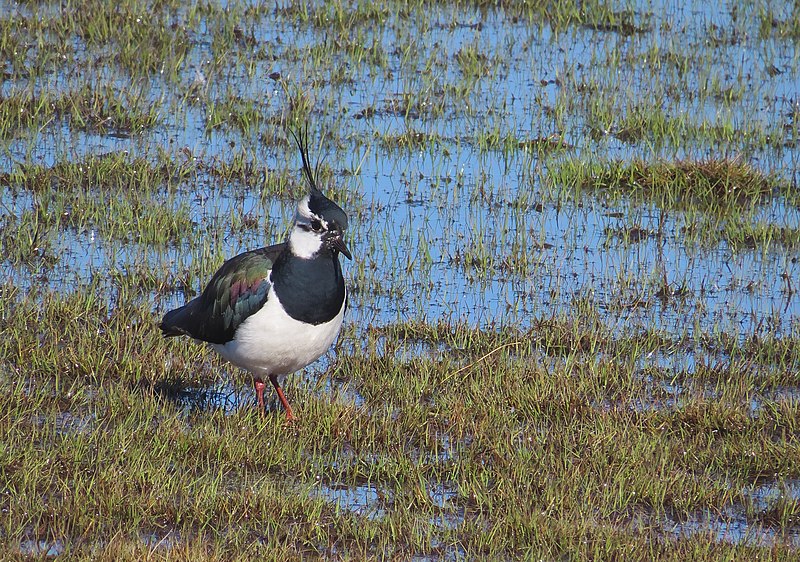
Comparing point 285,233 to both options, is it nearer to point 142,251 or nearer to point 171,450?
point 142,251

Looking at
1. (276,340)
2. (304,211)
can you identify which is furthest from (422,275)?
(276,340)

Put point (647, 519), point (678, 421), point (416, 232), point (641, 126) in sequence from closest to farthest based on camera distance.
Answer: point (647, 519) < point (678, 421) < point (416, 232) < point (641, 126)

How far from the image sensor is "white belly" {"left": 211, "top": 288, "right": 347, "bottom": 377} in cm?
543

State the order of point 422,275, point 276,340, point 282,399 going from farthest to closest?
point 422,275 < point 282,399 < point 276,340

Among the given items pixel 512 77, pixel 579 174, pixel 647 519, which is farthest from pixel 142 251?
pixel 512 77

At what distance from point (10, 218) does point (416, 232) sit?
2324 millimetres

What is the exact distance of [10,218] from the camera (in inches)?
294

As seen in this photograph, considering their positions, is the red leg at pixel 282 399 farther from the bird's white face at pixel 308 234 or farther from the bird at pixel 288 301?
the bird's white face at pixel 308 234

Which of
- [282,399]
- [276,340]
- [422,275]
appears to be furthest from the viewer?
[422,275]

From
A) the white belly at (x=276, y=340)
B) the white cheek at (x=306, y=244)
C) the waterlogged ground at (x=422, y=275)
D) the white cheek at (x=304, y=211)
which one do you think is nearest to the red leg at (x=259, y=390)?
the waterlogged ground at (x=422, y=275)

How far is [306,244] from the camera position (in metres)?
5.50

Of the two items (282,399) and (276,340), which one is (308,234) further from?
(282,399)

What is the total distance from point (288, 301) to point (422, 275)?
2.00 meters

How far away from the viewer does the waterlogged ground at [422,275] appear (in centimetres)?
493
